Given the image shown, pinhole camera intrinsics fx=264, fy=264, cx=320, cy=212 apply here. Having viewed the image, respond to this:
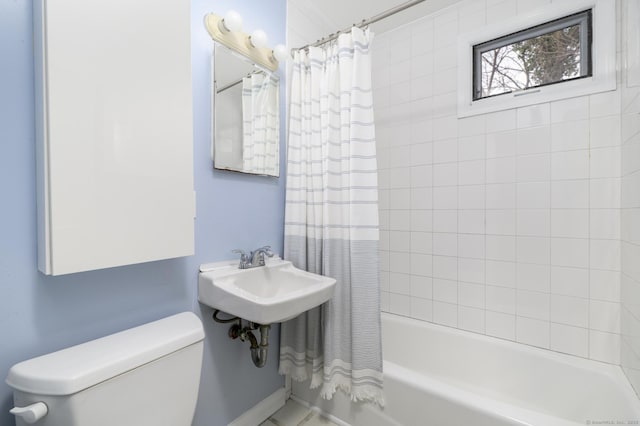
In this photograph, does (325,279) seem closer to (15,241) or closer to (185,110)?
(185,110)

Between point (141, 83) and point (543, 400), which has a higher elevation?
point (141, 83)

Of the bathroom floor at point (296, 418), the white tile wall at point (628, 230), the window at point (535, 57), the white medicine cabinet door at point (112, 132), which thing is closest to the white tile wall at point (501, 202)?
the white tile wall at point (628, 230)

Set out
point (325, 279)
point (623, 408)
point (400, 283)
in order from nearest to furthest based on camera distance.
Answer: point (623, 408) < point (325, 279) < point (400, 283)

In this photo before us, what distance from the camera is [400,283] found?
201cm

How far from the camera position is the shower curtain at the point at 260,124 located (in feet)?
4.53

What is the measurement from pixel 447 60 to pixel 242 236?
175 cm

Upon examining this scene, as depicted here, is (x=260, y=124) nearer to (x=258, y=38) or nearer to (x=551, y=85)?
(x=258, y=38)

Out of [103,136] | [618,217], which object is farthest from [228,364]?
[618,217]

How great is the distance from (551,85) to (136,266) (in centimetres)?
225

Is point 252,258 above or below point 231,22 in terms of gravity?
below

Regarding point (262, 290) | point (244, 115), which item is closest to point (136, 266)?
point (262, 290)

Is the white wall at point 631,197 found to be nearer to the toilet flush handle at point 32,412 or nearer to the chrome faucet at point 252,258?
the chrome faucet at point 252,258

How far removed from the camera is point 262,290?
1.36 m

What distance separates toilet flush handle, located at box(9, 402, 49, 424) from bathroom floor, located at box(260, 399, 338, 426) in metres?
1.15
